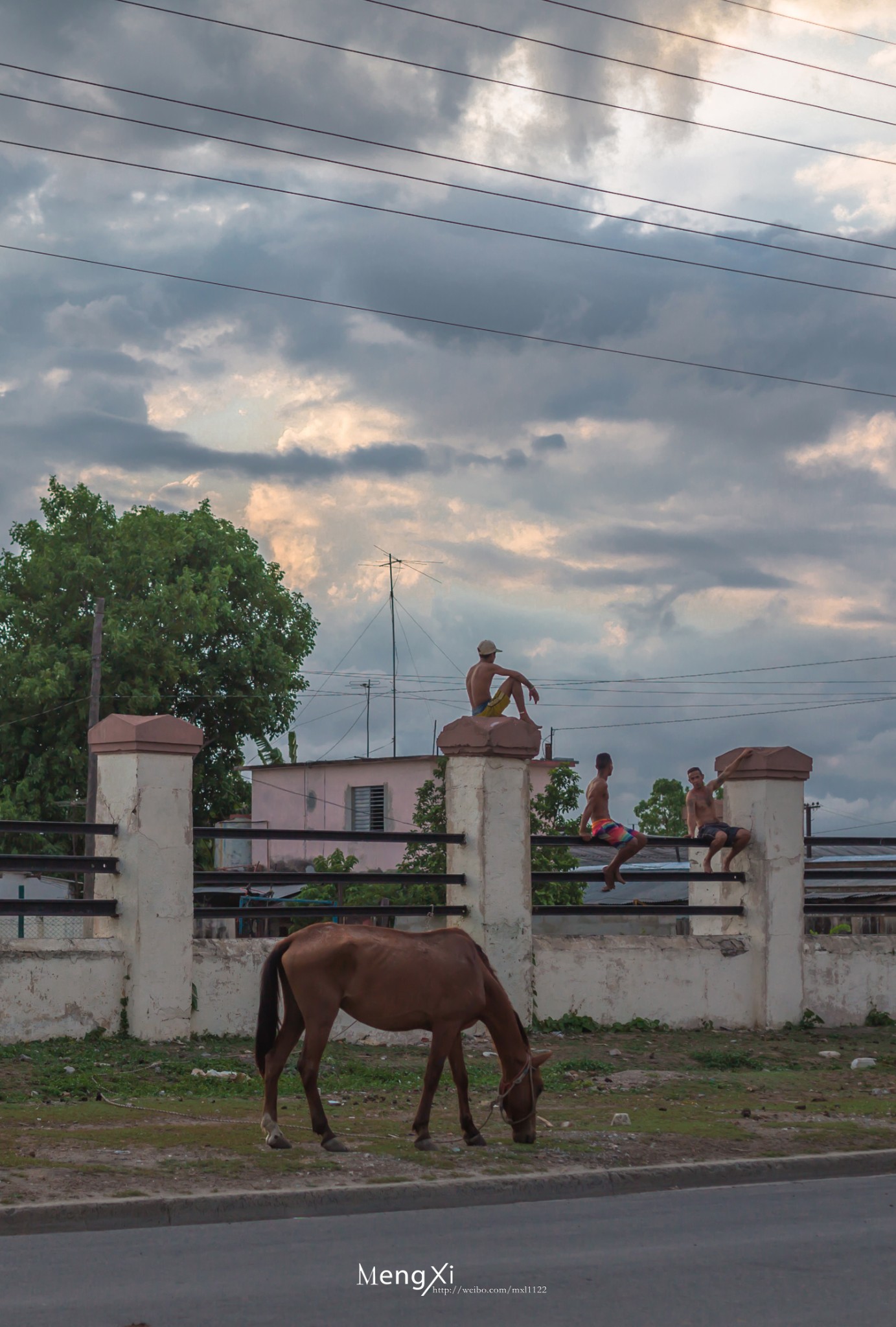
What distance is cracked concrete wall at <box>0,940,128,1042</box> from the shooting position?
1273 centimetres

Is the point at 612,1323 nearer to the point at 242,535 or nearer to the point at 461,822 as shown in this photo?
the point at 461,822

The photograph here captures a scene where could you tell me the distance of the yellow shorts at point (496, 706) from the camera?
15773mm

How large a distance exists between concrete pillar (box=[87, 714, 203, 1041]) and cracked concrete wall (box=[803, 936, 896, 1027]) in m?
7.19

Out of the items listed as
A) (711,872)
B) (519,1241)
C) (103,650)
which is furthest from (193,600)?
(519,1241)

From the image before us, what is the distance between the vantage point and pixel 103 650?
140 feet

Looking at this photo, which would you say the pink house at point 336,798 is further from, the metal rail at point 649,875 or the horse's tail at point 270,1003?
the horse's tail at point 270,1003

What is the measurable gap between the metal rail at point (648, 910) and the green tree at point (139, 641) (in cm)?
2623

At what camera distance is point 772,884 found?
54.9 ft

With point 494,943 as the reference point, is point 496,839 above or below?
above

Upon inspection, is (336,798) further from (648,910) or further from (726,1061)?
(726,1061)

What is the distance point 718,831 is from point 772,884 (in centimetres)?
82

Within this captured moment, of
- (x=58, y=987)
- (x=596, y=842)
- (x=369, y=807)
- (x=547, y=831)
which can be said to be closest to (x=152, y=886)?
(x=58, y=987)

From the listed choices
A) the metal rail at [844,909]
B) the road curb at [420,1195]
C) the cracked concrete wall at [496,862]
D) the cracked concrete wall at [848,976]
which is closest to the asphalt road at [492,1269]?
the road curb at [420,1195]

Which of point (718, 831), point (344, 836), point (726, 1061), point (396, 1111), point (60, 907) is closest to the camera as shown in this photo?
point (396, 1111)
